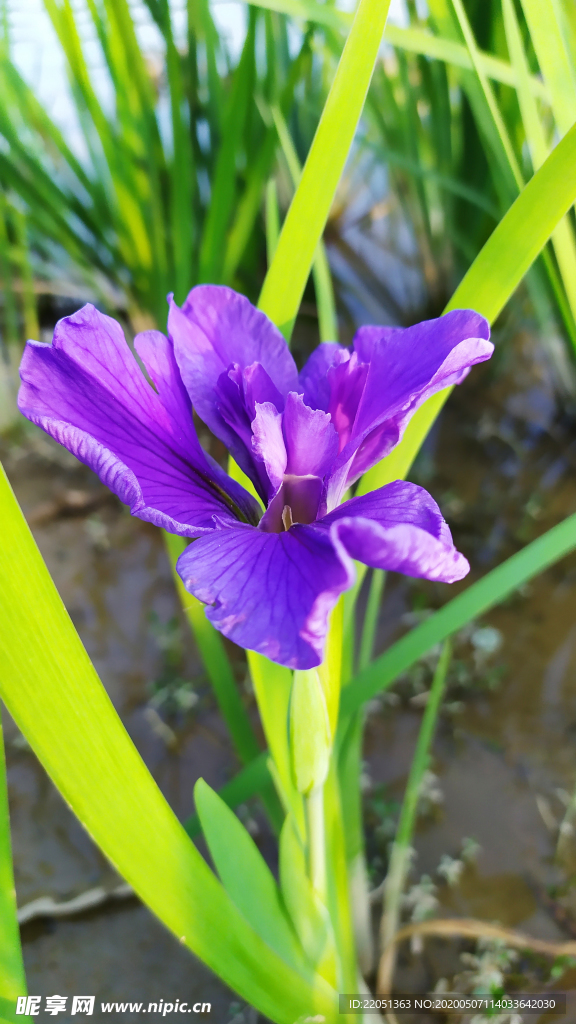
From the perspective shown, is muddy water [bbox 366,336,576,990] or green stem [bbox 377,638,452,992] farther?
muddy water [bbox 366,336,576,990]

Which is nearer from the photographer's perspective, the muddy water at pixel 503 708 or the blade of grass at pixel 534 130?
the blade of grass at pixel 534 130

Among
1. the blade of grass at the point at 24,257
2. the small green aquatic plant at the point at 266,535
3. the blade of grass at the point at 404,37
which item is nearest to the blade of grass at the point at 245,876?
the small green aquatic plant at the point at 266,535

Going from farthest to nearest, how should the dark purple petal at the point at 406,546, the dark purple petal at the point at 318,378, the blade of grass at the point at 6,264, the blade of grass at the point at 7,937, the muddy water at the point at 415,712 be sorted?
the blade of grass at the point at 6,264 → the muddy water at the point at 415,712 → the dark purple petal at the point at 318,378 → the blade of grass at the point at 7,937 → the dark purple petal at the point at 406,546

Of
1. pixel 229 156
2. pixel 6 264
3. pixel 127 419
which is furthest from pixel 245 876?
pixel 6 264

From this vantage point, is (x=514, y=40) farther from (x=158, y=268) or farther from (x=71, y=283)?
(x=71, y=283)

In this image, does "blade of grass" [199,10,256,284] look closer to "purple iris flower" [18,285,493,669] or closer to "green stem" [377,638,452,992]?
"purple iris flower" [18,285,493,669]

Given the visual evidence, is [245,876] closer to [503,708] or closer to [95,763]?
[95,763]

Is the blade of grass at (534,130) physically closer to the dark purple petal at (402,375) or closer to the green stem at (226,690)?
the dark purple petal at (402,375)

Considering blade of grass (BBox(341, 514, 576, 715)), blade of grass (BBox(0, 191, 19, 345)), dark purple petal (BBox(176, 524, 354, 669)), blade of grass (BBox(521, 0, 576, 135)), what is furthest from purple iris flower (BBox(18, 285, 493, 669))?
blade of grass (BBox(0, 191, 19, 345))
